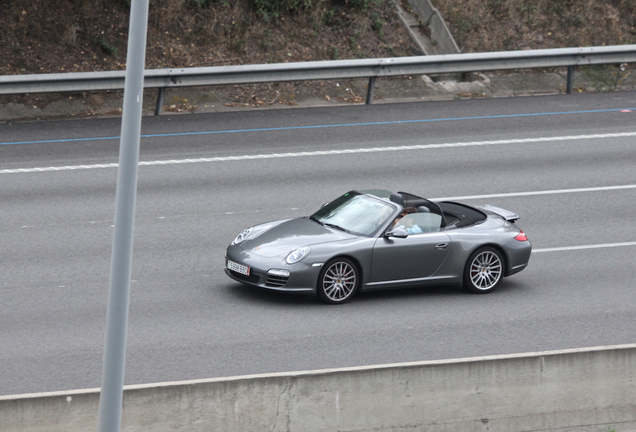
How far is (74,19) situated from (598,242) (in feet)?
47.9

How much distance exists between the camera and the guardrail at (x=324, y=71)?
18.8 meters

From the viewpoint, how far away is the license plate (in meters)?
11.2

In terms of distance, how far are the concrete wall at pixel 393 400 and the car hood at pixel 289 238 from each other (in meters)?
3.07

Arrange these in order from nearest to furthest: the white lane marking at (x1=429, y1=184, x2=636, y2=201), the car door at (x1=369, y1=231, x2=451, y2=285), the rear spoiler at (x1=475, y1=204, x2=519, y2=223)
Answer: the car door at (x1=369, y1=231, x2=451, y2=285) < the rear spoiler at (x1=475, y1=204, x2=519, y2=223) < the white lane marking at (x1=429, y1=184, x2=636, y2=201)

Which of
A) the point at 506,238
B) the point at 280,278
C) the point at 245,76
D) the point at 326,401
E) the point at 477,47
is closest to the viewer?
the point at 326,401

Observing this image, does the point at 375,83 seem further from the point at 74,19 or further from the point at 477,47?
the point at 74,19

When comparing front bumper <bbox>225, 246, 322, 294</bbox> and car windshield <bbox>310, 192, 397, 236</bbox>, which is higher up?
car windshield <bbox>310, 192, 397, 236</bbox>

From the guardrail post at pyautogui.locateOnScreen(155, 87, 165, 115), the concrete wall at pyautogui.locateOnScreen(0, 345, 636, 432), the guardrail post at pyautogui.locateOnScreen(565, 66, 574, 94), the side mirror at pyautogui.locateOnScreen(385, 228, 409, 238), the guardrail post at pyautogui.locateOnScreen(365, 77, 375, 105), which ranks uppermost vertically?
the guardrail post at pyautogui.locateOnScreen(565, 66, 574, 94)

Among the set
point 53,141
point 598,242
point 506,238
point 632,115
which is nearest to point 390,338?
point 506,238

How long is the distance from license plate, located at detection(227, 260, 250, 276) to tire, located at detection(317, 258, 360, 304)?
90 cm

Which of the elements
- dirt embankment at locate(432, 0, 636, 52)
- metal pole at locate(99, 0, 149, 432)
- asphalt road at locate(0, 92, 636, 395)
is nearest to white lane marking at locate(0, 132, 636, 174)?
asphalt road at locate(0, 92, 636, 395)

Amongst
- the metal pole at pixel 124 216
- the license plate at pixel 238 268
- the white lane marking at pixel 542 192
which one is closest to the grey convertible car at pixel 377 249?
the license plate at pixel 238 268

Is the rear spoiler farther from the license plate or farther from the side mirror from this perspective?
the license plate

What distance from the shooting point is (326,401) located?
848cm
